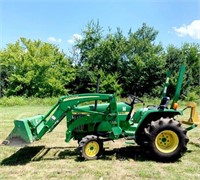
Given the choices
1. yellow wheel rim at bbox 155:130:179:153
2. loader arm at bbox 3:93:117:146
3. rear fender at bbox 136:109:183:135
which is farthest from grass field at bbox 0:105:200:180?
rear fender at bbox 136:109:183:135

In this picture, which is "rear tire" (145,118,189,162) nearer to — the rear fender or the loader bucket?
the rear fender

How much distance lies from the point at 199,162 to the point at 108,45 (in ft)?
101

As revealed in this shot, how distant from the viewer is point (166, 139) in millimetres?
5723

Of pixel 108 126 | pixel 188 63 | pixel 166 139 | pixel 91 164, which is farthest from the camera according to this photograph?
pixel 188 63

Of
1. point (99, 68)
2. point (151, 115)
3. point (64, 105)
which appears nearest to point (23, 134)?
point (64, 105)

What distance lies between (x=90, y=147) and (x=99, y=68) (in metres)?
29.1

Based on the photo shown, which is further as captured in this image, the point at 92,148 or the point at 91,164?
the point at 92,148

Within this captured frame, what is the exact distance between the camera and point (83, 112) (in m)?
6.00

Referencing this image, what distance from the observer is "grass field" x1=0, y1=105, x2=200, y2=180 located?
4.74m

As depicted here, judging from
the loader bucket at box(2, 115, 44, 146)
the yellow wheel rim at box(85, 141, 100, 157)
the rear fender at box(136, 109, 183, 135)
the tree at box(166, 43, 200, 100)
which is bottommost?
the yellow wheel rim at box(85, 141, 100, 157)

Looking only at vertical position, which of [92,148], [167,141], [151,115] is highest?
[151,115]

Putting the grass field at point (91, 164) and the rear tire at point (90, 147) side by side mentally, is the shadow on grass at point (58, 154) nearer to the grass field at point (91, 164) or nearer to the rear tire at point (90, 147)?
the grass field at point (91, 164)

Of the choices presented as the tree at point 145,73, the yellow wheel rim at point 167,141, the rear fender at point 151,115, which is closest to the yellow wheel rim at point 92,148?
the rear fender at point 151,115

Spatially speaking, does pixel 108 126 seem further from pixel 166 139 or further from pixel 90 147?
pixel 166 139
